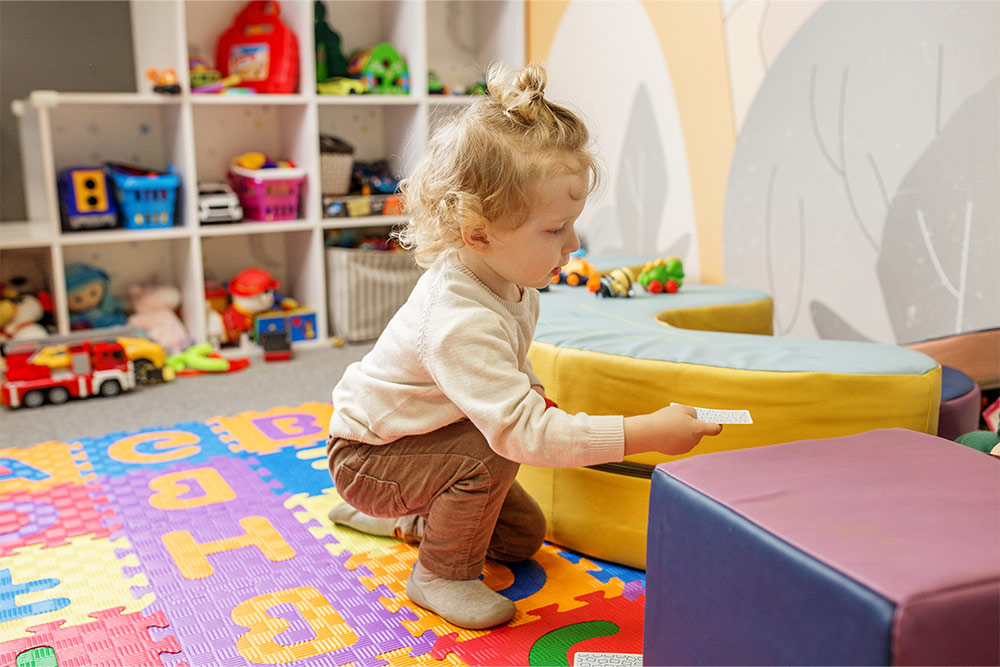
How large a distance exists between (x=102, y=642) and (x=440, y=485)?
520mm

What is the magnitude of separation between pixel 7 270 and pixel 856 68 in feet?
8.76

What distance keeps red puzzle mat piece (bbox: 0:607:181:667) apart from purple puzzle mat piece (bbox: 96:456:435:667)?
27 millimetres

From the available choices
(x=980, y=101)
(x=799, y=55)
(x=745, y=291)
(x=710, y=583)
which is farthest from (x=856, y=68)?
(x=710, y=583)

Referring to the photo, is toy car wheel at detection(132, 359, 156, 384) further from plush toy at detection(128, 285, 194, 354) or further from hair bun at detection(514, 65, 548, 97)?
hair bun at detection(514, 65, 548, 97)

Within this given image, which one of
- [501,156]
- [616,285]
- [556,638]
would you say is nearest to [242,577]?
[556,638]

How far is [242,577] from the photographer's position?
4.59 ft

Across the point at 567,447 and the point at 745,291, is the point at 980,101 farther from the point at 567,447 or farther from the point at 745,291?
the point at 567,447

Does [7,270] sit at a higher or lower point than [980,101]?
lower

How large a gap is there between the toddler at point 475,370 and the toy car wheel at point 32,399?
1425 mm

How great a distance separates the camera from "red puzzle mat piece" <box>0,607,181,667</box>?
3.84 ft

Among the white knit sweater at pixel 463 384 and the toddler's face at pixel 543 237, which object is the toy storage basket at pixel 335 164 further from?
the toddler's face at pixel 543 237

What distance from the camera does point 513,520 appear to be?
1.43 meters

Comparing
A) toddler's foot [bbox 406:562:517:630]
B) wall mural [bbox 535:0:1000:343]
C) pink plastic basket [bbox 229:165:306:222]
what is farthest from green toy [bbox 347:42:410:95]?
toddler's foot [bbox 406:562:517:630]

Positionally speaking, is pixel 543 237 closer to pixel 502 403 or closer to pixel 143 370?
pixel 502 403
